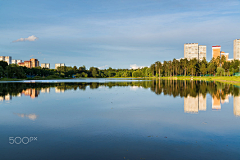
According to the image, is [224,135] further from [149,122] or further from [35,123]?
[35,123]

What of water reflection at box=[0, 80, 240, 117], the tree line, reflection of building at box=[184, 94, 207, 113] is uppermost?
the tree line

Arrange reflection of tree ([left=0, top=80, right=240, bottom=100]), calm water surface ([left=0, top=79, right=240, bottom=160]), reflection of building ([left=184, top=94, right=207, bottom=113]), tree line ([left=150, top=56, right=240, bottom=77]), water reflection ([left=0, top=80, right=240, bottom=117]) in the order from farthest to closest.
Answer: tree line ([left=150, top=56, right=240, bottom=77])
reflection of tree ([left=0, top=80, right=240, bottom=100])
water reflection ([left=0, top=80, right=240, bottom=117])
reflection of building ([left=184, top=94, right=207, bottom=113])
calm water surface ([left=0, top=79, right=240, bottom=160])

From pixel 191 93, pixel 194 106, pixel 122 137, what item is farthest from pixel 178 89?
pixel 122 137

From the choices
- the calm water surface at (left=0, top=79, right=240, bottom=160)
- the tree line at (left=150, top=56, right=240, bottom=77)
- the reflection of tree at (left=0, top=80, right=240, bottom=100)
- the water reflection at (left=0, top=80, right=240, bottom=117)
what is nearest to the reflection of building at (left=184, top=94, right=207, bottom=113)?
the water reflection at (left=0, top=80, right=240, bottom=117)

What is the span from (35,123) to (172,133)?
807 centimetres

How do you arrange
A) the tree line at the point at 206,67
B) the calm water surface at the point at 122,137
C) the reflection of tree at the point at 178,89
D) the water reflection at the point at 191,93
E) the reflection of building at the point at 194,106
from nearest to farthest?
the calm water surface at the point at 122,137 → the reflection of building at the point at 194,106 → the water reflection at the point at 191,93 → the reflection of tree at the point at 178,89 → the tree line at the point at 206,67

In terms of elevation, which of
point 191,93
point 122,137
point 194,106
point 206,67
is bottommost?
point 122,137

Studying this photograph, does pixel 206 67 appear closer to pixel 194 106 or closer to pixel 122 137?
pixel 194 106

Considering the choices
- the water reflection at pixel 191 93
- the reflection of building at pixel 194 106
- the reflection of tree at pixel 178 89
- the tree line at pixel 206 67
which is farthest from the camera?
the tree line at pixel 206 67

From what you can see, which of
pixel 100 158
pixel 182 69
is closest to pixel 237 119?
pixel 100 158

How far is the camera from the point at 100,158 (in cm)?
671

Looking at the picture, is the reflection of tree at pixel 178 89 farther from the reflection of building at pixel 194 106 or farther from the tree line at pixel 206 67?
the tree line at pixel 206 67

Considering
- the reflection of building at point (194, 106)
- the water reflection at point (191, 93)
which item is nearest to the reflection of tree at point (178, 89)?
the water reflection at point (191, 93)

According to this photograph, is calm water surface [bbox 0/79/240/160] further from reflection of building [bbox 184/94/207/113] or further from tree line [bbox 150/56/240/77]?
tree line [bbox 150/56/240/77]
